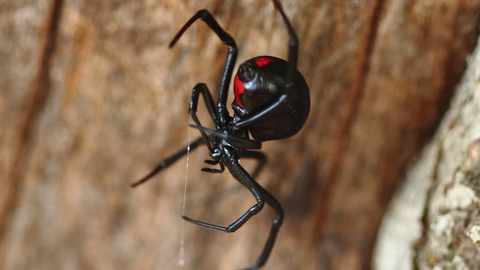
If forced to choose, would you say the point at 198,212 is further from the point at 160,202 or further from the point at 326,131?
the point at 326,131

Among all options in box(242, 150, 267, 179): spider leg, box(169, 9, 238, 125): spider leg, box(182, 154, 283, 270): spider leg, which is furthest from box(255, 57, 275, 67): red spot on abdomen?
box(242, 150, 267, 179): spider leg

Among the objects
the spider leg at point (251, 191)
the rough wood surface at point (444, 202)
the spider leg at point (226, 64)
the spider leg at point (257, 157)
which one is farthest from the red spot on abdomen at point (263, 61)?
the rough wood surface at point (444, 202)

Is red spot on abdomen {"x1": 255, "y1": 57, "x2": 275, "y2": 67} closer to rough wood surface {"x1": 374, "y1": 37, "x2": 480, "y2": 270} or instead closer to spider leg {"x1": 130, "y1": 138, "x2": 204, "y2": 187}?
spider leg {"x1": 130, "y1": 138, "x2": 204, "y2": 187}

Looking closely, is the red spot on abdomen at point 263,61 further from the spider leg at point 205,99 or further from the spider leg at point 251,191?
the spider leg at point 251,191

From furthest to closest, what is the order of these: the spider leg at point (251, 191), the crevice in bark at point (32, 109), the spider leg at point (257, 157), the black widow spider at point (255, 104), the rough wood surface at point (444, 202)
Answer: the spider leg at point (257, 157), the crevice in bark at point (32, 109), the spider leg at point (251, 191), the rough wood surface at point (444, 202), the black widow spider at point (255, 104)

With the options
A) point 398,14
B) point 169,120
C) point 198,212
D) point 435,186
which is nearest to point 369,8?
point 398,14

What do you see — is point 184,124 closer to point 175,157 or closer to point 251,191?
point 175,157
